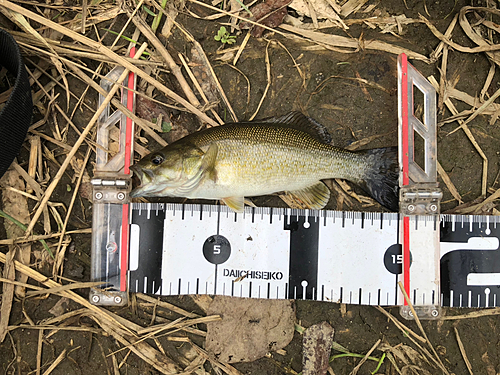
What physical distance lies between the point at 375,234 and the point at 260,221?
1.17 m

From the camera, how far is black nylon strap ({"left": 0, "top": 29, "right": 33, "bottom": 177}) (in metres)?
3.23

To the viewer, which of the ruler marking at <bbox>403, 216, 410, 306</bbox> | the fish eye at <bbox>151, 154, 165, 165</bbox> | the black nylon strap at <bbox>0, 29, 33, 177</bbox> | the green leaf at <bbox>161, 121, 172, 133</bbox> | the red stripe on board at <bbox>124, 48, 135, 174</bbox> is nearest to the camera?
the fish eye at <bbox>151, 154, 165, 165</bbox>

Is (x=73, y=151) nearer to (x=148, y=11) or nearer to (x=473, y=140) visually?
(x=148, y=11)

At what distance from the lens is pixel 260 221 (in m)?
3.47

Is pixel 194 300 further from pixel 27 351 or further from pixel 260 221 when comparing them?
pixel 27 351

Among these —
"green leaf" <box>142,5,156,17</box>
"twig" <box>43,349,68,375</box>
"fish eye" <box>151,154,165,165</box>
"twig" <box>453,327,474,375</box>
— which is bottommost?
"twig" <box>43,349,68,375</box>

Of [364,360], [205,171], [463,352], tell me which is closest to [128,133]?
[205,171]

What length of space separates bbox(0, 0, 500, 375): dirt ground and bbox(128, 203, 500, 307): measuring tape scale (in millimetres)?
216

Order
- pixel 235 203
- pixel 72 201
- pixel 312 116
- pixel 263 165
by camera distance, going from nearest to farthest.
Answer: pixel 263 165 < pixel 235 203 < pixel 72 201 < pixel 312 116

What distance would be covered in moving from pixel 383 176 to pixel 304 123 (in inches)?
37.4

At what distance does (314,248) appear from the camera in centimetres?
344

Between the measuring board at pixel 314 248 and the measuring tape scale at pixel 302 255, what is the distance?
0.01 m

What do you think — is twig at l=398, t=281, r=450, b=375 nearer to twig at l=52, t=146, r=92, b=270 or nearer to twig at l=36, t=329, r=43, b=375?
twig at l=52, t=146, r=92, b=270

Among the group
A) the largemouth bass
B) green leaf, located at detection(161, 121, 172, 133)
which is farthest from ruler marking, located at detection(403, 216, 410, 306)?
green leaf, located at detection(161, 121, 172, 133)
